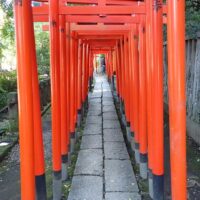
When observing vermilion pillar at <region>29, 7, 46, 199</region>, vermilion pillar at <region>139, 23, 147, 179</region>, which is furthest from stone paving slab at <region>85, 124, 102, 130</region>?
vermilion pillar at <region>29, 7, 46, 199</region>

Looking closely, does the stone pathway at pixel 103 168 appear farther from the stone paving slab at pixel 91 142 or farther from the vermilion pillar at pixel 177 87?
the vermilion pillar at pixel 177 87

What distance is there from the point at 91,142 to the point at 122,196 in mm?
2455

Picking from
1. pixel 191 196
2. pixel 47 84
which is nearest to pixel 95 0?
pixel 191 196

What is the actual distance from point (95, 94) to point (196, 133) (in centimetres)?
830

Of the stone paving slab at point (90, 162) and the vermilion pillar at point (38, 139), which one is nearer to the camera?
the vermilion pillar at point (38, 139)

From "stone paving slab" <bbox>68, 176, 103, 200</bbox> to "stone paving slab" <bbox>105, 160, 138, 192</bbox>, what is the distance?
0.36 ft

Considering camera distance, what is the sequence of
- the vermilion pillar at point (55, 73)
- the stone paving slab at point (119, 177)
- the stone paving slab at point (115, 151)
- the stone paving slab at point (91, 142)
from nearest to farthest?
the vermilion pillar at point (55, 73)
the stone paving slab at point (119, 177)
the stone paving slab at point (115, 151)
the stone paving slab at point (91, 142)

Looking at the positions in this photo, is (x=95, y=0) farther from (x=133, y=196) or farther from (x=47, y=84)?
(x=47, y=84)

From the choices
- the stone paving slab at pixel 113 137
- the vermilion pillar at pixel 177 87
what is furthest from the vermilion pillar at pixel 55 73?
the stone paving slab at pixel 113 137

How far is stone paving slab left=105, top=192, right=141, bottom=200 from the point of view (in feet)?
12.4

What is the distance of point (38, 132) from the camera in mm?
2719

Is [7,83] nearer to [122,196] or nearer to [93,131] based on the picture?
[93,131]

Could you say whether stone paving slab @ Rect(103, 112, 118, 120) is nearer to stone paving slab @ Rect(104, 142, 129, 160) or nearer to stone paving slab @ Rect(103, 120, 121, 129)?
stone paving slab @ Rect(103, 120, 121, 129)

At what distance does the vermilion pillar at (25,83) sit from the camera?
2055 mm
